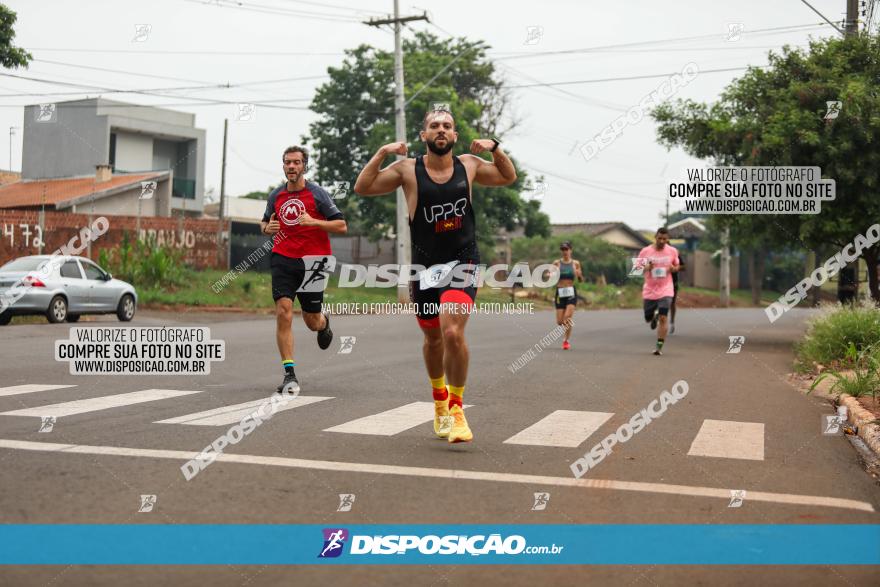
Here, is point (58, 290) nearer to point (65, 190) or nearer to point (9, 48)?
point (9, 48)

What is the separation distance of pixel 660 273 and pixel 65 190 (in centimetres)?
3010

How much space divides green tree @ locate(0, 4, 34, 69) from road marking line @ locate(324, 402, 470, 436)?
19.3m

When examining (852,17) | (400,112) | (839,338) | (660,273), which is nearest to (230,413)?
(839,338)

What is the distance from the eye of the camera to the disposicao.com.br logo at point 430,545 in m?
4.34

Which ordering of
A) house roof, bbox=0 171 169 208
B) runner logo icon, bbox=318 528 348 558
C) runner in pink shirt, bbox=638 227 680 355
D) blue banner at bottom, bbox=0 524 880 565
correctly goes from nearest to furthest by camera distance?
blue banner at bottom, bbox=0 524 880 565, runner logo icon, bbox=318 528 348 558, runner in pink shirt, bbox=638 227 680 355, house roof, bbox=0 171 169 208

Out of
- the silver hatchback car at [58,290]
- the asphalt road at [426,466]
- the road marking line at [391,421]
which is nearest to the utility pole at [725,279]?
the silver hatchback car at [58,290]

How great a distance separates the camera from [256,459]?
604 centimetres

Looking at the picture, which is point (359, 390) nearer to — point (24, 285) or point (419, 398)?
point (419, 398)

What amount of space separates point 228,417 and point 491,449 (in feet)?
7.20

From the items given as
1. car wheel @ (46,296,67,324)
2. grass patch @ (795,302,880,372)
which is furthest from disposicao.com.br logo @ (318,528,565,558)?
car wheel @ (46,296,67,324)

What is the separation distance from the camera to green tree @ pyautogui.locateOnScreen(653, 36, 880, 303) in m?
17.6

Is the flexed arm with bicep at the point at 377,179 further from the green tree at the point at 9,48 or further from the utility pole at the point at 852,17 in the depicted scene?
the green tree at the point at 9,48

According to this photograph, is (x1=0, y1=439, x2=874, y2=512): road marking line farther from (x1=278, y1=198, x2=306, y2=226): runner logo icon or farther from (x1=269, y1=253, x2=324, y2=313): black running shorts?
(x1=278, y1=198, x2=306, y2=226): runner logo icon

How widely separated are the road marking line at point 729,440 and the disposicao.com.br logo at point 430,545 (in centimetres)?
270
